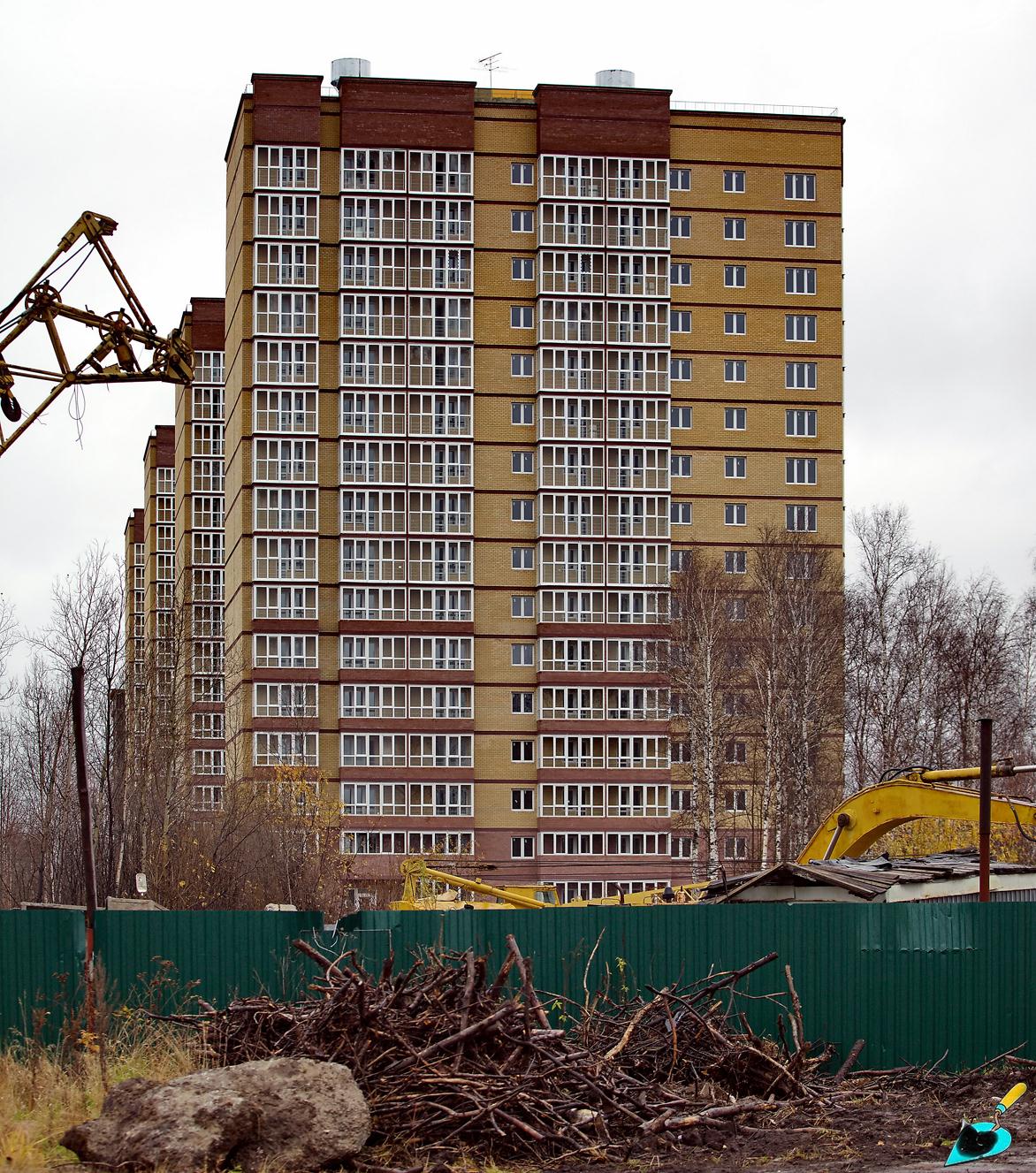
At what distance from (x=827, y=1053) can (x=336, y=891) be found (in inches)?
1436

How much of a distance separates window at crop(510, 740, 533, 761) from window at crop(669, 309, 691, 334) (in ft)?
65.7

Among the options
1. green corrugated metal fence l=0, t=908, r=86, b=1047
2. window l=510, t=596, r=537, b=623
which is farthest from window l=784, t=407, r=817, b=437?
green corrugated metal fence l=0, t=908, r=86, b=1047

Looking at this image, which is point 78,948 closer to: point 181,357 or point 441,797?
point 181,357

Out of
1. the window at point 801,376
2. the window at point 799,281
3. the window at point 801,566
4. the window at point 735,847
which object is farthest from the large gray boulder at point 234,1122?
the window at point 799,281

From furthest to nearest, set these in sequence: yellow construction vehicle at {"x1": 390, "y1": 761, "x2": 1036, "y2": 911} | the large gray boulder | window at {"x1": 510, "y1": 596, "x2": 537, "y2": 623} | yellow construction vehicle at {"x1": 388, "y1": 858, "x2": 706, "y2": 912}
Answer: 1. window at {"x1": 510, "y1": 596, "x2": 537, "y2": 623}
2. yellow construction vehicle at {"x1": 388, "y1": 858, "x2": 706, "y2": 912}
3. yellow construction vehicle at {"x1": 390, "y1": 761, "x2": 1036, "y2": 911}
4. the large gray boulder

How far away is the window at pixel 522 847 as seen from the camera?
7588 centimetres

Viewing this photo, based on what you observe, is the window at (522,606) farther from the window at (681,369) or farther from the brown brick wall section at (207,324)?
the brown brick wall section at (207,324)

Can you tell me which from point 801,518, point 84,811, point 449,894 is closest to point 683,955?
point 84,811

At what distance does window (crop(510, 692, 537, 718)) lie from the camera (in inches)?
3061

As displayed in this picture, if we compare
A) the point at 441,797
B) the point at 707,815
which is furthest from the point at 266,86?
the point at 707,815

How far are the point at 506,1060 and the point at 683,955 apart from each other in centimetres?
582

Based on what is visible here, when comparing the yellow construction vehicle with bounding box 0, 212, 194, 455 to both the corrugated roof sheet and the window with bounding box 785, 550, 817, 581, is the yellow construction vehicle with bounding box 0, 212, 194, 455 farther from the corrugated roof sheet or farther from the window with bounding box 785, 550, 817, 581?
the window with bounding box 785, 550, 817, 581

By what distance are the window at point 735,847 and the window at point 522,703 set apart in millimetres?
10214

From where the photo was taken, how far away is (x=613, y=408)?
78750mm
